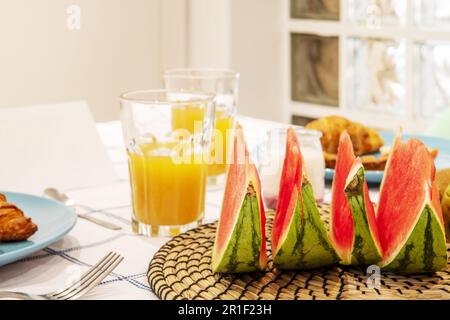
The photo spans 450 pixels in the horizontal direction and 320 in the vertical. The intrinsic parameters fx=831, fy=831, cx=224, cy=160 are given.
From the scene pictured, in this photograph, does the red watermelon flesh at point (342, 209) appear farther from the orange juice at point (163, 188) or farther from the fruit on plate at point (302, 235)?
the orange juice at point (163, 188)

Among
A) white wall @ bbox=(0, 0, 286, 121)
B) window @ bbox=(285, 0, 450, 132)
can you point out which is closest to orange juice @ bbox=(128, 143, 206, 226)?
window @ bbox=(285, 0, 450, 132)

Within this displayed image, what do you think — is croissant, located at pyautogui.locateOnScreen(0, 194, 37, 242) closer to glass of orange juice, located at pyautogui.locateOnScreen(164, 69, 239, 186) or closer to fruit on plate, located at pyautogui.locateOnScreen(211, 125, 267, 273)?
fruit on plate, located at pyautogui.locateOnScreen(211, 125, 267, 273)

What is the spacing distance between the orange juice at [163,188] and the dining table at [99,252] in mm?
41

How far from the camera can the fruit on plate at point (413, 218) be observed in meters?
0.96

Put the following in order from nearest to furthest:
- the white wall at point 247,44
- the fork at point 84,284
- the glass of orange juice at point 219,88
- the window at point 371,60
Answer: the fork at point 84,284, the glass of orange juice at point 219,88, the window at point 371,60, the white wall at point 247,44

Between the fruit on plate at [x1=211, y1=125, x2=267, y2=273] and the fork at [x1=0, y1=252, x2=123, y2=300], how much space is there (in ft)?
0.46

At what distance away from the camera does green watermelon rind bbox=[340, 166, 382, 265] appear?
0.96 m

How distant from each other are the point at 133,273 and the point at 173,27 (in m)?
3.15

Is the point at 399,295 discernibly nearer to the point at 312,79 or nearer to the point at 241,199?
the point at 241,199

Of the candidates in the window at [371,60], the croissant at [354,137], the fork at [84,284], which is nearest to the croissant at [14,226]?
the fork at [84,284]

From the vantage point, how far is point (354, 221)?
0.97 meters

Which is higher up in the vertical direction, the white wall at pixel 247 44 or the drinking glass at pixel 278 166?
the white wall at pixel 247 44

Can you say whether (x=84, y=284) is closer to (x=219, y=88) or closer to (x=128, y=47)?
(x=219, y=88)
